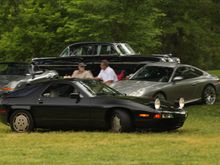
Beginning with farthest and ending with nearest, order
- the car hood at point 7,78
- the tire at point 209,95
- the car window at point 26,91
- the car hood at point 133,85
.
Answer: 1. the tire at point 209,95
2. the car hood at point 7,78
3. the car hood at point 133,85
4. the car window at point 26,91

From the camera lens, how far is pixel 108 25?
113ft

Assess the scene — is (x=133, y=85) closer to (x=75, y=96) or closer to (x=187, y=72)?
(x=187, y=72)

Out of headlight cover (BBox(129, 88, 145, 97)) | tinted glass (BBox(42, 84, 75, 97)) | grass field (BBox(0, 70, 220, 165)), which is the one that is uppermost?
tinted glass (BBox(42, 84, 75, 97))

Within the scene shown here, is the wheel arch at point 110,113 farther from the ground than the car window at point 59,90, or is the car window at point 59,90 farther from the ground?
the car window at point 59,90

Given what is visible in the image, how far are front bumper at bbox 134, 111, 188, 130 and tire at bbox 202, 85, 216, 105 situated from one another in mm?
7416

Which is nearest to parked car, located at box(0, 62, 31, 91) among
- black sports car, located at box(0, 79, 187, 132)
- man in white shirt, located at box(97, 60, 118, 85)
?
man in white shirt, located at box(97, 60, 118, 85)

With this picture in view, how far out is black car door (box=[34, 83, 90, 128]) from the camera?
1431cm

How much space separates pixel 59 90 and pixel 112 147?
13.3ft

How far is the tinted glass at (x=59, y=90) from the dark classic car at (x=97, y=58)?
750 cm

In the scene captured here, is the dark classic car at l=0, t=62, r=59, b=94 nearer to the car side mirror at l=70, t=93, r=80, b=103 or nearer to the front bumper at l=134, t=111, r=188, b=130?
the car side mirror at l=70, t=93, r=80, b=103

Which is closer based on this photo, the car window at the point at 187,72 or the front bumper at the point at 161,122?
the front bumper at the point at 161,122

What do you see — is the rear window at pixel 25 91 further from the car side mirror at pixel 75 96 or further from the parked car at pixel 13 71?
the parked car at pixel 13 71

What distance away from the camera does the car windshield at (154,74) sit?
1988 centimetres

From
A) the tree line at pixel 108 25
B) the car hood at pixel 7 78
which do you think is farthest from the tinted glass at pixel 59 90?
the tree line at pixel 108 25
